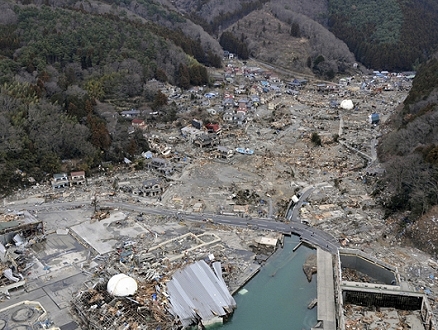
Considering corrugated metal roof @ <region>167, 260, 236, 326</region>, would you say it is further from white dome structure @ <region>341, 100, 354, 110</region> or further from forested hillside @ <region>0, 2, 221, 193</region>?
white dome structure @ <region>341, 100, 354, 110</region>

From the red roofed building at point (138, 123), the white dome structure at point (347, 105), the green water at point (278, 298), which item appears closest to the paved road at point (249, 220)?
the green water at point (278, 298)

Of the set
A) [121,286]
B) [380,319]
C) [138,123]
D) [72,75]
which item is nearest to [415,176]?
[380,319]

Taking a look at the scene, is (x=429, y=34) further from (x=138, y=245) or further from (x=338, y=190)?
(x=138, y=245)

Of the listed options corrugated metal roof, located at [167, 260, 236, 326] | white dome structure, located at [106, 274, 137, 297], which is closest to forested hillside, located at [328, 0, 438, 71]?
corrugated metal roof, located at [167, 260, 236, 326]

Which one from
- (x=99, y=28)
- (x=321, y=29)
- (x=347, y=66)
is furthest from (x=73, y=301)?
(x=321, y=29)

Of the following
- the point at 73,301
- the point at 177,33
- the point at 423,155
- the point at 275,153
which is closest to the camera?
the point at 73,301

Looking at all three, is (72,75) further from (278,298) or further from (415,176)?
(278,298)
